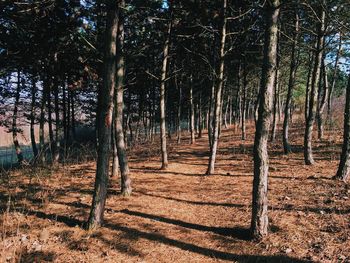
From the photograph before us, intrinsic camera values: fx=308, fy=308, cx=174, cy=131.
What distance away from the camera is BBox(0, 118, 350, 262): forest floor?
5.86 m

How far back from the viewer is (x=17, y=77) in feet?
65.2

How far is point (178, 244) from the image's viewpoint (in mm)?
6309

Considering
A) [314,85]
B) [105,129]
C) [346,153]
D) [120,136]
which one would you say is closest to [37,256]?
[105,129]

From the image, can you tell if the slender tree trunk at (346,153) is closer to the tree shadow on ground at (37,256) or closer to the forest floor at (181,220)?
the forest floor at (181,220)

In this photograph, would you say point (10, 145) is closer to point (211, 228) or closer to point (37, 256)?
point (37, 256)

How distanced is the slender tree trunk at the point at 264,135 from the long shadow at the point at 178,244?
2.41 ft

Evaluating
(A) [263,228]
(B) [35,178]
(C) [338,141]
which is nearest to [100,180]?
(A) [263,228]

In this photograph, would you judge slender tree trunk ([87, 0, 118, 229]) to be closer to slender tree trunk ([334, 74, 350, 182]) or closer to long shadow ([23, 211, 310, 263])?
long shadow ([23, 211, 310, 263])

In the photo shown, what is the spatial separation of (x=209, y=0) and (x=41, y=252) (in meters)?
12.8

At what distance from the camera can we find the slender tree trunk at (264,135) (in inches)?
244

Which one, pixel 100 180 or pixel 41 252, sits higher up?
pixel 100 180

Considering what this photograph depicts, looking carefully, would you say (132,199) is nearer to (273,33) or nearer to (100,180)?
(100,180)

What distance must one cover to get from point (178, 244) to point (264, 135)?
9.30 feet

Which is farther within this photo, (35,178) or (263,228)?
(35,178)
